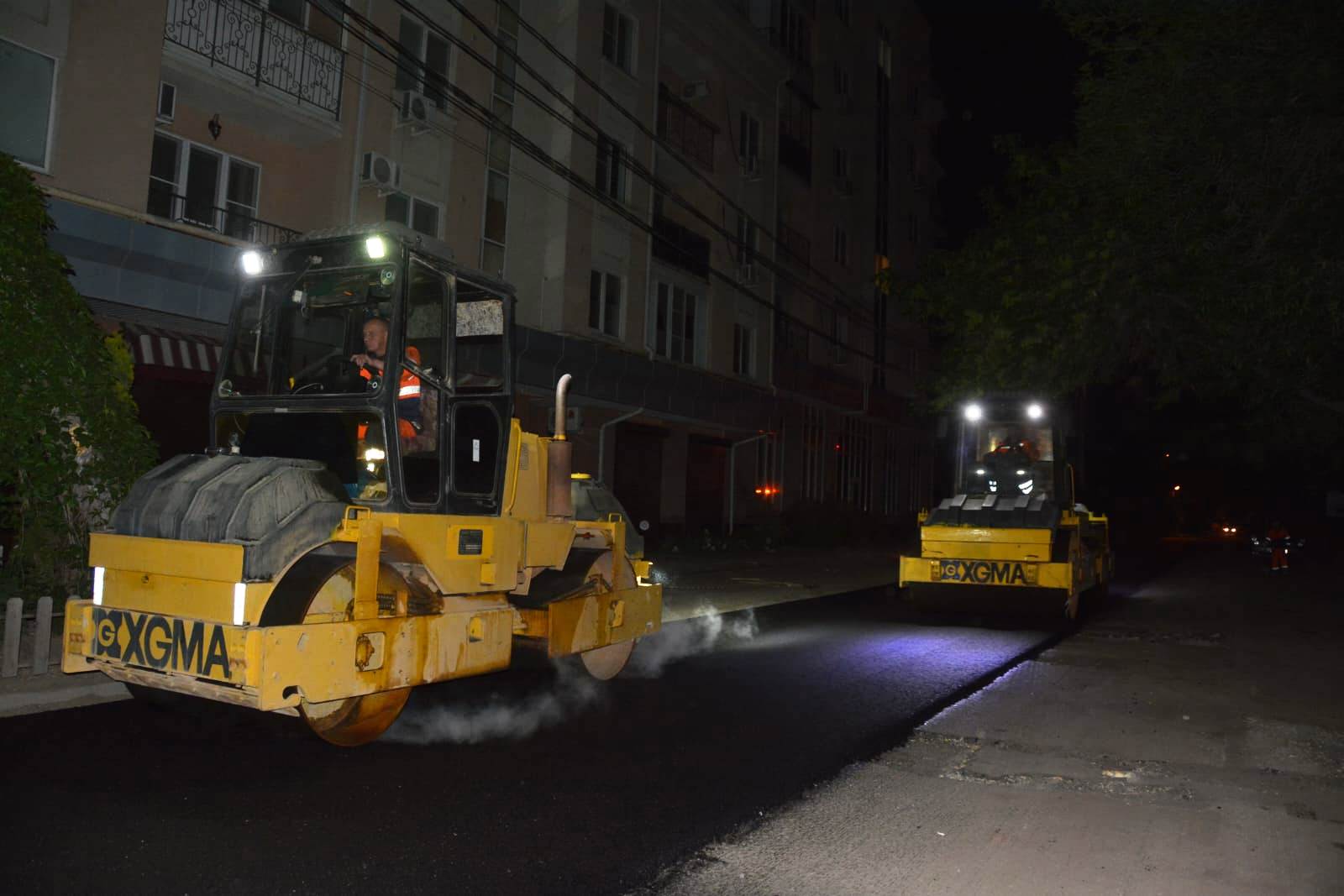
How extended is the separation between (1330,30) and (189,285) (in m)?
15.4

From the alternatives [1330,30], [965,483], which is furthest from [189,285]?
[1330,30]

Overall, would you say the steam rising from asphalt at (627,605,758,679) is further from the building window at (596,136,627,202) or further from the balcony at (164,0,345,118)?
the building window at (596,136,627,202)

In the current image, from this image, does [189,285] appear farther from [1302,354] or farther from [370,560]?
[1302,354]

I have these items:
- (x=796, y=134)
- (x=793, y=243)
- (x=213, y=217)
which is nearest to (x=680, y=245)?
(x=793, y=243)

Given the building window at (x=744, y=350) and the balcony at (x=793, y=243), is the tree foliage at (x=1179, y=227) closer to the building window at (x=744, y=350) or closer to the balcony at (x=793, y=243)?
the building window at (x=744, y=350)

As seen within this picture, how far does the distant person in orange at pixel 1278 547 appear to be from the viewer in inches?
1057

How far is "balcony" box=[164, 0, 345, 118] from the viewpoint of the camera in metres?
14.9

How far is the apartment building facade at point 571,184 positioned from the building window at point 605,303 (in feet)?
0.24

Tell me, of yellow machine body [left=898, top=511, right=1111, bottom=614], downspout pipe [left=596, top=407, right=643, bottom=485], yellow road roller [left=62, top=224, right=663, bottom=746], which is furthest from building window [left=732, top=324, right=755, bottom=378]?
yellow road roller [left=62, top=224, right=663, bottom=746]

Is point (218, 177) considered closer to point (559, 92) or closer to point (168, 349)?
point (168, 349)

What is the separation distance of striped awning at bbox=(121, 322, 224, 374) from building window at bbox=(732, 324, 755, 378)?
17.3 metres

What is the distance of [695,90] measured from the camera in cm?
2661

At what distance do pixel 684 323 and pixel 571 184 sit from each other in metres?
6.07

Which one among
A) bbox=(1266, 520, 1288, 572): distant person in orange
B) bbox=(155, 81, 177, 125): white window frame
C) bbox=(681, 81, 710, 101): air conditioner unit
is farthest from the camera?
bbox=(1266, 520, 1288, 572): distant person in orange
